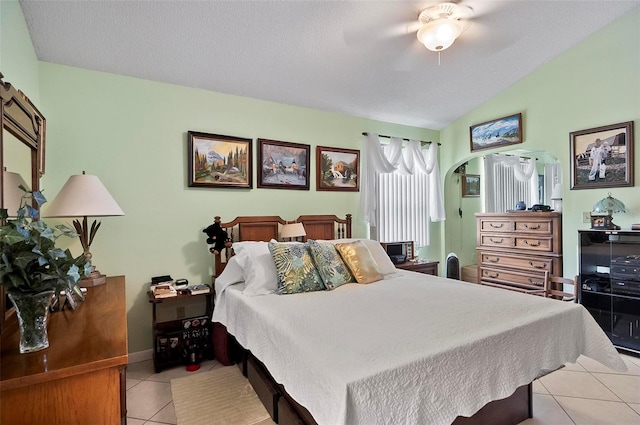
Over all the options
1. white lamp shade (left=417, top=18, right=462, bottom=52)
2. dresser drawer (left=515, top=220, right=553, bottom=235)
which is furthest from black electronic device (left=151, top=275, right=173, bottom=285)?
dresser drawer (left=515, top=220, right=553, bottom=235)

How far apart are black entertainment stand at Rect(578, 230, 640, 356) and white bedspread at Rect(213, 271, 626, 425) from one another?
138 centimetres

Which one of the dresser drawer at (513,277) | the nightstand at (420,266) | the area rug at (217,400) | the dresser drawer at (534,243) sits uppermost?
the dresser drawer at (534,243)

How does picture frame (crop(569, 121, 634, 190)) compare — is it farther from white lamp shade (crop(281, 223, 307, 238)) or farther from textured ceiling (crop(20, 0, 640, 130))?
white lamp shade (crop(281, 223, 307, 238))

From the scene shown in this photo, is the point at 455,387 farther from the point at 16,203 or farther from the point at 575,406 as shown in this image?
the point at 16,203

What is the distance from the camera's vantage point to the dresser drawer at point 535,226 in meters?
3.58

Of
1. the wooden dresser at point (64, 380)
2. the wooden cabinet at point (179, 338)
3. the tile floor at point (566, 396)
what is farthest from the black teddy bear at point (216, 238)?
the wooden dresser at point (64, 380)

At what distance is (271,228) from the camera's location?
3.42 meters

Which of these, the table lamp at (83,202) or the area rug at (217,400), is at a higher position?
the table lamp at (83,202)

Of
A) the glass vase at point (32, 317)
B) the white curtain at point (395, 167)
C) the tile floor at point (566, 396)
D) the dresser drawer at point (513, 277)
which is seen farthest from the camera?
the white curtain at point (395, 167)

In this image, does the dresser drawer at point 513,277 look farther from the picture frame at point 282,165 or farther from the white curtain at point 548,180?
the picture frame at point 282,165

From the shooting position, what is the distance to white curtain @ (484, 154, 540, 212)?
207 inches

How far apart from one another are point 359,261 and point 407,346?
1.38 metres

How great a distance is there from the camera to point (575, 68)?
3.29m

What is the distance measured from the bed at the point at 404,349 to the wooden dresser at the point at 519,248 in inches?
70.3
